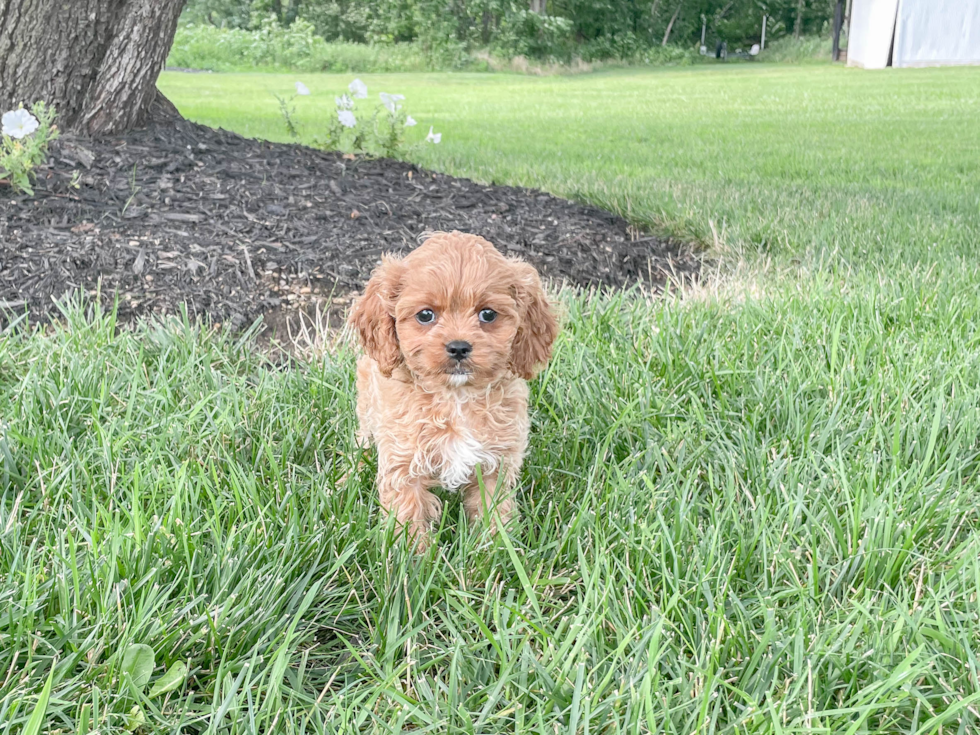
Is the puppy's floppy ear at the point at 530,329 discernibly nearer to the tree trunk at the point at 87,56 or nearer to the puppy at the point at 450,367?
the puppy at the point at 450,367

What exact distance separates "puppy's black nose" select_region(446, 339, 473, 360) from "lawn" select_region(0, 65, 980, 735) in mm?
545

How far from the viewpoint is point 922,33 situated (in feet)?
90.8

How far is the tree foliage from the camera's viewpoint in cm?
3180

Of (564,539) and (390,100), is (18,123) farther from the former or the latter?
(564,539)

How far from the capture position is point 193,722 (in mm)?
1763

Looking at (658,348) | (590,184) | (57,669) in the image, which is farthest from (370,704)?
(590,184)

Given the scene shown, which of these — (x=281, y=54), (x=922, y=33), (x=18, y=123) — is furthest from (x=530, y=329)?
(x=922, y=33)

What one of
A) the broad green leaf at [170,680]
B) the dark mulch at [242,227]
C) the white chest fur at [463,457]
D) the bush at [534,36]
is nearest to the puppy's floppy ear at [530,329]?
the white chest fur at [463,457]

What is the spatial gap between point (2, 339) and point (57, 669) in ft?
6.72

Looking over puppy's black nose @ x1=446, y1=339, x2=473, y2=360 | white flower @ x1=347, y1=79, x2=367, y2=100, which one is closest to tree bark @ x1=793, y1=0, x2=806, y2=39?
white flower @ x1=347, y1=79, x2=367, y2=100

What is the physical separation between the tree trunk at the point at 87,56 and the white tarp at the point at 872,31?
29284 millimetres

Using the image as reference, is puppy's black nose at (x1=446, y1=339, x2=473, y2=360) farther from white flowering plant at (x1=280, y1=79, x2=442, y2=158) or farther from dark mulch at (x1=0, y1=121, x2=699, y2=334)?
white flowering plant at (x1=280, y1=79, x2=442, y2=158)

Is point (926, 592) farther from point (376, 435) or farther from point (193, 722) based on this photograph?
point (193, 722)

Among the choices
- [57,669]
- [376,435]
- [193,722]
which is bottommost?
[193,722]
